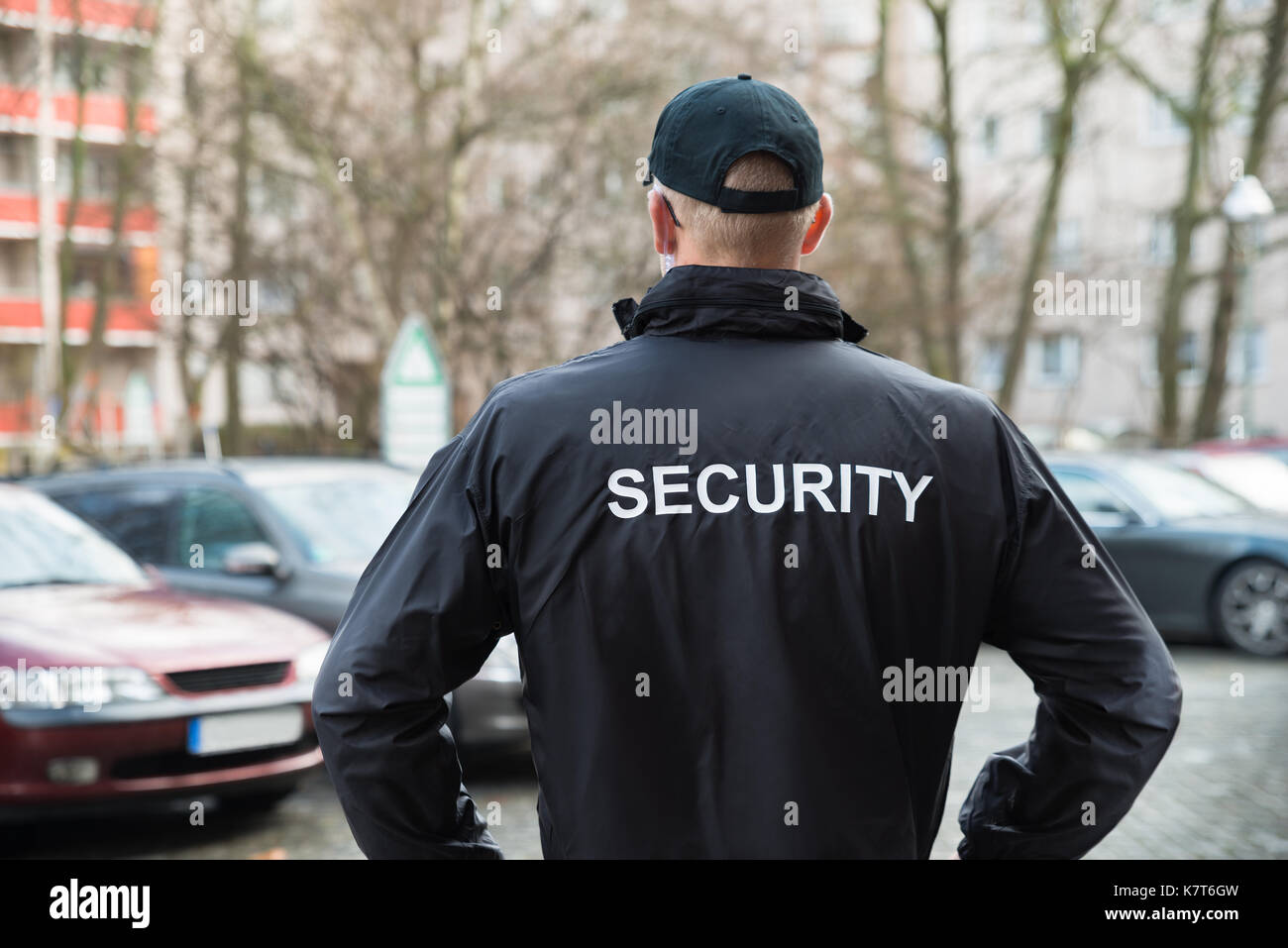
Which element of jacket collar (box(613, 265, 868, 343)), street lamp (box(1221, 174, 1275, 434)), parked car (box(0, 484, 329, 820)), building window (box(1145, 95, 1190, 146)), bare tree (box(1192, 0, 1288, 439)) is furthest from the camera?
building window (box(1145, 95, 1190, 146))

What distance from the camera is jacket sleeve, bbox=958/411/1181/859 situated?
1859 millimetres

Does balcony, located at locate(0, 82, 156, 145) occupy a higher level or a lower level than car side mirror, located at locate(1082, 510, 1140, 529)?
higher

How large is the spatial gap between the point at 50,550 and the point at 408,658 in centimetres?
603

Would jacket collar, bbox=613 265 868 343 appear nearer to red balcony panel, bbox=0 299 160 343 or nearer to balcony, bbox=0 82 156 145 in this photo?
balcony, bbox=0 82 156 145

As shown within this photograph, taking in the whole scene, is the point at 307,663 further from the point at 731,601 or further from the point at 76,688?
the point at 731,601

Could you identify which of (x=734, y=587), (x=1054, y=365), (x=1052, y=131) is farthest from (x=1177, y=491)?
(x=1054, y=365)

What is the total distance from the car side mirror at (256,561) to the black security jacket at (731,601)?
6.22m

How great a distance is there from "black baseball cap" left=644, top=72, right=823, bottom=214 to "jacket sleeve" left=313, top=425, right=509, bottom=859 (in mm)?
450

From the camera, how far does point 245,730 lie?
245 inches

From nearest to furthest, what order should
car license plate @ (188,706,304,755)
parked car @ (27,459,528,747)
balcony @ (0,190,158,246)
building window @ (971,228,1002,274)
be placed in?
car license plate @ (188,706,304,755) < parked car @ (27,459,528,747) < balcony @ (0,190,158,246) < building window @ (971,228,1002,274)

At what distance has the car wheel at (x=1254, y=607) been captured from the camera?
11.4 metres

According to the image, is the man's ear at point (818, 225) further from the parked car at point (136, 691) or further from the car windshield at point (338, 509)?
the car windshield at point (338, 509)

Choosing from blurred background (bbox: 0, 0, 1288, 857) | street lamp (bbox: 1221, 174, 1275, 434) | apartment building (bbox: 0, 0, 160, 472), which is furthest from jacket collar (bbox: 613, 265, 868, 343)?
street lamp (bbox: 1221, 174, 1275, 434)

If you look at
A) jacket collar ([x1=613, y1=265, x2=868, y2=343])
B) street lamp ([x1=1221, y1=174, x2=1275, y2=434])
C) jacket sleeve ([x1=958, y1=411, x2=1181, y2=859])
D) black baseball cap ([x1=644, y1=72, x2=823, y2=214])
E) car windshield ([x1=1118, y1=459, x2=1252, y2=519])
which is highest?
street lamp ([x1=1221, y1=174, x2=1275, y2=434])
